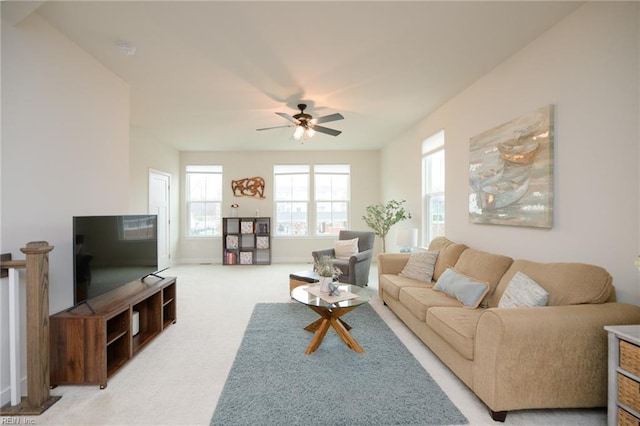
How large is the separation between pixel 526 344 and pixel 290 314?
8.07 feet

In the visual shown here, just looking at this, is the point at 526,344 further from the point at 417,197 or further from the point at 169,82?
the point at 169,82

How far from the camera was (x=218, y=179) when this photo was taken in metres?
7.16

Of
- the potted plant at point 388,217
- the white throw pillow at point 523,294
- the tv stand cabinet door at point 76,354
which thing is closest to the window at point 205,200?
the potted plant at point 388,217

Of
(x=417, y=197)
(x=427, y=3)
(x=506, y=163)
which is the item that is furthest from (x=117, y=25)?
(x=417, y=197)

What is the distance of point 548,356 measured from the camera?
1.73 meters

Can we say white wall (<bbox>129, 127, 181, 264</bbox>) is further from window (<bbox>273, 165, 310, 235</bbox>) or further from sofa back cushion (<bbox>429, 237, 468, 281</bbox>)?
sofa back cushion (<bbox>429, 237, 468, 281</bbox>)

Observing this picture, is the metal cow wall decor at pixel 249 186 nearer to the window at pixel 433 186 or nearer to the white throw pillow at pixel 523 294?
the window at pixel 433 186

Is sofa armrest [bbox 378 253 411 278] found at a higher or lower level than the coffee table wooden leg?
higher

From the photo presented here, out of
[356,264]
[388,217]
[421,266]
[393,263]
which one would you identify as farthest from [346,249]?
[421,266]

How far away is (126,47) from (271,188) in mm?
4642

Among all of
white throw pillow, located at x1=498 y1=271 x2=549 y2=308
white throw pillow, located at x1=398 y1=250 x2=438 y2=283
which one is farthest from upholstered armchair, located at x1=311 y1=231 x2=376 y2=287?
white throw pillow, located at x1=498 y1=271 x2=549 y2=308

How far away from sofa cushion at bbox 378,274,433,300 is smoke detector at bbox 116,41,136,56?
11.4 feet

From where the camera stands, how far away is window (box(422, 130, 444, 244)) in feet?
14.4

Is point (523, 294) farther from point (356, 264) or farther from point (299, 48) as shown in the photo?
point (299, 48)
